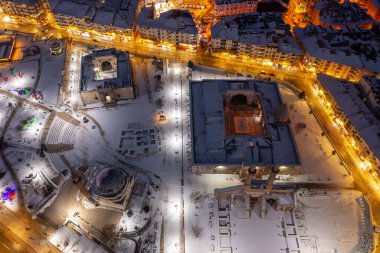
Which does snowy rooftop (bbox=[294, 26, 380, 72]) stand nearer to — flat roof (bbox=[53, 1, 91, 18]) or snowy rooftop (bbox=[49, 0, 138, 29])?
snowy rooftop (bbox=[49, 0, 138, 29])

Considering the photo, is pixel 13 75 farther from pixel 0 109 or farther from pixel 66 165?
pixel 66 165

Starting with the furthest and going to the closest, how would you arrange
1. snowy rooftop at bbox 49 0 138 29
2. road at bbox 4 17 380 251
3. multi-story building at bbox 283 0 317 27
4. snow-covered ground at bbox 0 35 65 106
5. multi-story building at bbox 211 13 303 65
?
multi-story building at bbox 283 0 317 27 < snowy rooftop at bbox 49 0 138 29 < multi-story building at bbox 211 13 303 65 < snow-covered ground at bbox 0 35 65 106 < road at bbox 4 17 380 251

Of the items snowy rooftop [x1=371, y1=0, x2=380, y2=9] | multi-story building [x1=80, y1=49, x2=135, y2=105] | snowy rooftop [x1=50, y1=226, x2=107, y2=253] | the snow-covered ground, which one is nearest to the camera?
snowy rooftop [x1=50, y1=226, x2=107, y2=253]

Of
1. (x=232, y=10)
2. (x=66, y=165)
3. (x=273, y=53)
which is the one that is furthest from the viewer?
(x=232, y=10)

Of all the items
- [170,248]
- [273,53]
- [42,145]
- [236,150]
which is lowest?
[170,248]

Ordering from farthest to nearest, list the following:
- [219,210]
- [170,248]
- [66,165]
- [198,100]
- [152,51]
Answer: [152,51] → [198,100] → [66,165] → [219,210] → [170,248]

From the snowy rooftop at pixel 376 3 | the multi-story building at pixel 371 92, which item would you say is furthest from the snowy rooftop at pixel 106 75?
the snowy rooftop at pixel 376 3

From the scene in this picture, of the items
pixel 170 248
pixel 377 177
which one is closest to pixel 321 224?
pixel 377 177

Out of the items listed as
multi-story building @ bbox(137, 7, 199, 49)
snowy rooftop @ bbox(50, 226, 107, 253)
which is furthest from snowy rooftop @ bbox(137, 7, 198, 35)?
snowy rooftop @ bbox(50, 226, 107, 253)
